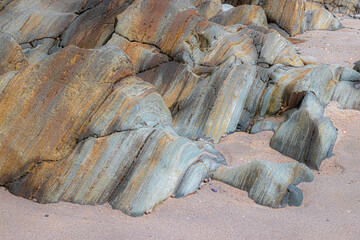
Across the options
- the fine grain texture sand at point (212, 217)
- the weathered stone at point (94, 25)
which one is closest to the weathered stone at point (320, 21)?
the weathered stone at point (94, 25)

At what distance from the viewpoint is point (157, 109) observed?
18.7ft

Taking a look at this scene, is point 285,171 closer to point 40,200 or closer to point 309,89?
point 309,89

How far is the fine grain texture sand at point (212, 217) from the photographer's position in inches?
163

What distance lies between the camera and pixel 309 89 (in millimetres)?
6965

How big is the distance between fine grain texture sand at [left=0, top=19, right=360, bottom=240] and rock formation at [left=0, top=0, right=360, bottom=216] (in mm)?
171

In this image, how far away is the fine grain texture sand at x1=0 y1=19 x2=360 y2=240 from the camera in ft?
13.6

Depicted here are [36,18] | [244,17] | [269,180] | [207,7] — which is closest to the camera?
[269,180]

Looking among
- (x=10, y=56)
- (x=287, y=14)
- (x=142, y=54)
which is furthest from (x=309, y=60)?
(x=10, y=56)

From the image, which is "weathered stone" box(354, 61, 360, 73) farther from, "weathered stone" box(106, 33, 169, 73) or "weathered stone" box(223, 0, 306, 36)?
"weathered stone" box(106, 33, 169, 73)

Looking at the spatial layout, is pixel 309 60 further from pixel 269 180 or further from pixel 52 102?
pixel 52 102

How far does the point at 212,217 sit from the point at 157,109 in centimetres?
183

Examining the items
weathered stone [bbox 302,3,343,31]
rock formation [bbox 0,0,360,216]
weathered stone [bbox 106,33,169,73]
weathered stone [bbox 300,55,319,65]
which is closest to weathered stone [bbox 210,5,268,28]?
rock formation [bbox 0,0,360,216]

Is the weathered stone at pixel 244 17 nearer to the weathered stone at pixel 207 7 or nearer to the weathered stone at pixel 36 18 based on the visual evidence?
the weathered stone at pixel 207 7

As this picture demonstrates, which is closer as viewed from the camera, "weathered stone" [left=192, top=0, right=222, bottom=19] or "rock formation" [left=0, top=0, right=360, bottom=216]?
"rock formation" [left=0, top=0, right=360, bottom=216]
